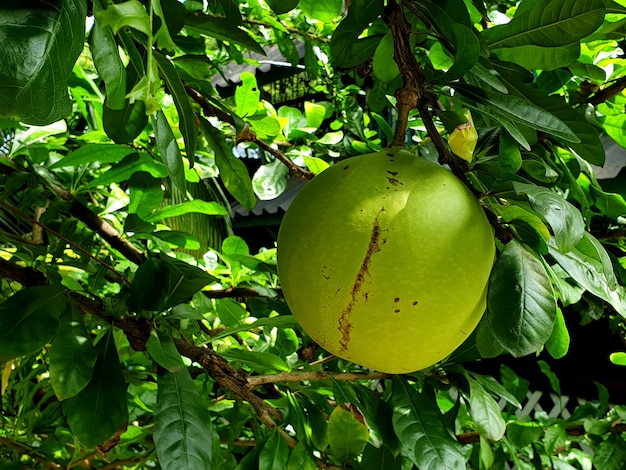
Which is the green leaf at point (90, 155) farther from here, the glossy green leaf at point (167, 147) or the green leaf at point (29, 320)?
the glossy green leaf at point (167, 147)

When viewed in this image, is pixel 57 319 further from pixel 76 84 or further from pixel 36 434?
pixel 36 434

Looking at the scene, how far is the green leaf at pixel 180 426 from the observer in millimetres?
619

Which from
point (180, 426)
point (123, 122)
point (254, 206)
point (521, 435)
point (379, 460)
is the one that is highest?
point (123, 122)

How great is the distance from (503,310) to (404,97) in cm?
18

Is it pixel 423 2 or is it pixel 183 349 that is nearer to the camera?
pixel 423 2

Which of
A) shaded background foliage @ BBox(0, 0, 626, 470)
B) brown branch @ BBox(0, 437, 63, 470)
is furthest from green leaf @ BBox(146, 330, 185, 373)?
brown branch @ BBox(0, 437, 63, 470)

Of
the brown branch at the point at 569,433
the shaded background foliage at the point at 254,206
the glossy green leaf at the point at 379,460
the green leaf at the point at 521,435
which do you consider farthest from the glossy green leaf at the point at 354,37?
the green leaf at the point at 521,435

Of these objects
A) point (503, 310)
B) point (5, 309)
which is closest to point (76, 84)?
point (5, 309)

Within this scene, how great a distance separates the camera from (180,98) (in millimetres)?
441

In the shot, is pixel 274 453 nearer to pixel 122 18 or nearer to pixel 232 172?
pixel 232 172

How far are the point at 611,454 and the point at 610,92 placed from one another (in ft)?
2.16

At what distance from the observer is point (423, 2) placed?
0.53 m

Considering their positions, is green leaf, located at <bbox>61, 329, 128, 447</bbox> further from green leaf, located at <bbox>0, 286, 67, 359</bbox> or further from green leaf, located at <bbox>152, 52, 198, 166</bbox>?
green leaf, located at <bbox>152, 52, 198, 166</bbox>

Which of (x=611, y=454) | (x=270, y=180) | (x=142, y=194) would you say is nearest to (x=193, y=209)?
(x=142, y=194)
